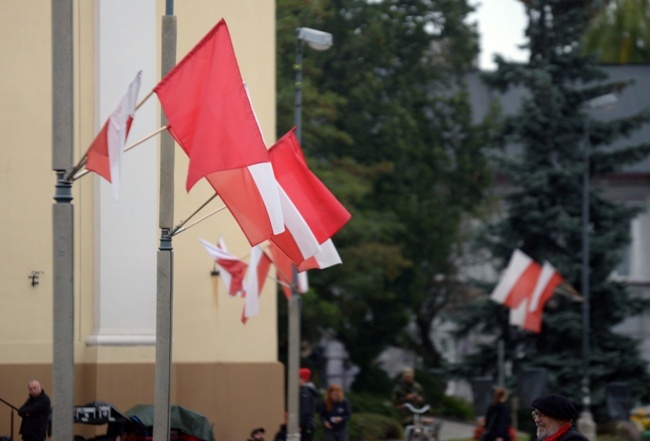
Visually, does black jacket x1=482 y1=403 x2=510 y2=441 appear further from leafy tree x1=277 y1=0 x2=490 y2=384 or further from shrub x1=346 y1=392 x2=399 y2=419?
shrub x1=346 y1=392 x2=399 y2=419

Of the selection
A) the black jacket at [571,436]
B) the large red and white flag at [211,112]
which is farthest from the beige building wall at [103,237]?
the black jacket at [571,436]

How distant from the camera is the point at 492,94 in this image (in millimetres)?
52781

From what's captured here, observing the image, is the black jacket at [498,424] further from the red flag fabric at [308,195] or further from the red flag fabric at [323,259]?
the red flag fabric at [308,195]

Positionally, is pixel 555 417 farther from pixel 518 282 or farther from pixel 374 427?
pixel 518 282

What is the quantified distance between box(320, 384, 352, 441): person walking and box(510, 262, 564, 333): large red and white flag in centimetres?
1074

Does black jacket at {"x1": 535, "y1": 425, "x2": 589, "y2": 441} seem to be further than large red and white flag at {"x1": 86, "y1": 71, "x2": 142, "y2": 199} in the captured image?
No

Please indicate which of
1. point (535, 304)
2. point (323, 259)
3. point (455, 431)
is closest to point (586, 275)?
point (535, 304)

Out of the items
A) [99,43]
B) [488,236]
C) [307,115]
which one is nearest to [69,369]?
[99,43]

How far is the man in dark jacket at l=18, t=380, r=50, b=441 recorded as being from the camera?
17266mm

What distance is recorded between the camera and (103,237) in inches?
828

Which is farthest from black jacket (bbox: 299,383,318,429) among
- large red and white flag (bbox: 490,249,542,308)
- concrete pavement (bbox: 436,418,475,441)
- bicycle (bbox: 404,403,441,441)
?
concrete pavement (bbox: 436,418,475,441)

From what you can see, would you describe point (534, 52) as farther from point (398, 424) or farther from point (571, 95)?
point (398, 424)

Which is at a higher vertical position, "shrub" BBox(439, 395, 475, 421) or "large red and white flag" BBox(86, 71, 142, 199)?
"large red and white flag" BBox(86, 71, 142, 199)

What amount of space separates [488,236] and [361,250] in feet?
12.3
